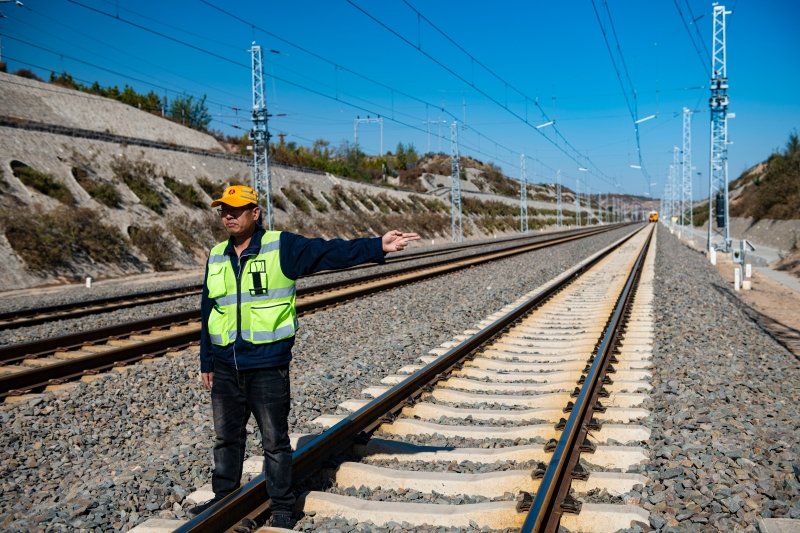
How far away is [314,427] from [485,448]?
1602 millimetres

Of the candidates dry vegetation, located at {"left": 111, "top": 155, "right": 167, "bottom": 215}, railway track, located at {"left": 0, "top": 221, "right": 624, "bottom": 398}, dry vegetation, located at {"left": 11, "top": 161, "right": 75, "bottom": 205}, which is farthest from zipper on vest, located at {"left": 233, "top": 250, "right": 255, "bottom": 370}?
dry vegetation, located at {"left": 111, "top": 155, "right": 167, "bottom": 215}

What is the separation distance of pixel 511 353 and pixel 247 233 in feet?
19.8

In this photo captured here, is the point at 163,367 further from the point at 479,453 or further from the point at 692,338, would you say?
the point at 692,338

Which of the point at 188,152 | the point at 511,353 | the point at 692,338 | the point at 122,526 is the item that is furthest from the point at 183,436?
the point at 188,152

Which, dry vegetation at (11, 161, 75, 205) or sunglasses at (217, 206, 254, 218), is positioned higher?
dry vegetation at (11, 161, 75, 205)

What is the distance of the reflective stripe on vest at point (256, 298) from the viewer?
4043mm

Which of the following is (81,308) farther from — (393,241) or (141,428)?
(393,241)

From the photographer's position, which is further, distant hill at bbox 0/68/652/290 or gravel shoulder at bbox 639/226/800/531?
distant hill at bbox 0/68/652/290

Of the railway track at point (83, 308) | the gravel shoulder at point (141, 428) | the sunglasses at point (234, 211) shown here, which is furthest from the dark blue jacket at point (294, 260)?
the railway track at point (83, 308)

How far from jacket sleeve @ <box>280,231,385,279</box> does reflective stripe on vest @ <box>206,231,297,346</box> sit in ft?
0.19

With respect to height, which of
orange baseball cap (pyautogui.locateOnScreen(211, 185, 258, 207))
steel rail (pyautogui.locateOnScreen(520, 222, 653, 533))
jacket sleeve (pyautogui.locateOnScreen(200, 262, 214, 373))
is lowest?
steel rail (pyautogui.locateOnScreen(520, 222, 653, 533))

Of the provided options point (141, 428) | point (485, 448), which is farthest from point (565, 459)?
point (141, 428)

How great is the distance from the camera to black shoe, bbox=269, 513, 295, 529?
13.2 feet

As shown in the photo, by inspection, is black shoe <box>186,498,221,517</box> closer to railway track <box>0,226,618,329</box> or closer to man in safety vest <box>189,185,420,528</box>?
man in safety vest <box>189,185,420,528</box>
